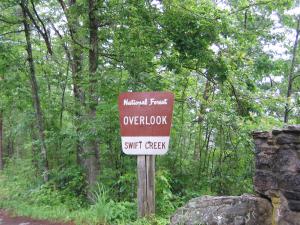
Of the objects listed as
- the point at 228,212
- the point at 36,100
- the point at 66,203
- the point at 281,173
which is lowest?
the point at 66,203

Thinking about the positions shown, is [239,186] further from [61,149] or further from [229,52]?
[61,149]

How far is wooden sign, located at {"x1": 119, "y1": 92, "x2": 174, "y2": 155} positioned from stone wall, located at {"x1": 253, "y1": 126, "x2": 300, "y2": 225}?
129 centimetres

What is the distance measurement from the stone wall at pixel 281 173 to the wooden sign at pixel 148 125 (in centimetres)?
129

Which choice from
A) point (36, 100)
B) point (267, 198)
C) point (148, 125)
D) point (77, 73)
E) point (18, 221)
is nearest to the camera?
point (267, 198)

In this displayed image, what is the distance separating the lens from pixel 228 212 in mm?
4758

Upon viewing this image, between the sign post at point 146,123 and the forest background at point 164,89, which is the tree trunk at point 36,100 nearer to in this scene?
the forest background at point 164,89

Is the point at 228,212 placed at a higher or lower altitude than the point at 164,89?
lower

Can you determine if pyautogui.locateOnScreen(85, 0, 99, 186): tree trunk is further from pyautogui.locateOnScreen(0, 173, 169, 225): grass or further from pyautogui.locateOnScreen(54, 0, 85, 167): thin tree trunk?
pyautogui.locateOnScreen(0, 173, 169, 225): grass

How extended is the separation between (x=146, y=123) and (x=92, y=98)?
9.85 ft

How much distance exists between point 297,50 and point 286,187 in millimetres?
19841

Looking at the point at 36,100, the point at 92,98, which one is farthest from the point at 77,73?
the point at 36,100

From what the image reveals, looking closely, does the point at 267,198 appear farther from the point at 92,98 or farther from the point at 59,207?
the point at 92,98

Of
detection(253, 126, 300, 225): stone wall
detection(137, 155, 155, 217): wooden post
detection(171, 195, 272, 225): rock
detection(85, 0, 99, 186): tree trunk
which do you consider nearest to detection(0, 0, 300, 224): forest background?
detection(85, 0, 99, 186): tree trunk

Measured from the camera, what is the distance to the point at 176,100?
8.51 metres
